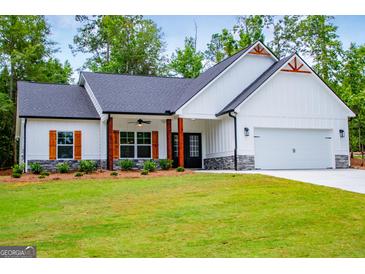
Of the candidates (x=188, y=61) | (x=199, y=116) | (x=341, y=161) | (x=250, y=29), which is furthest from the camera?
(x=188, y=61)

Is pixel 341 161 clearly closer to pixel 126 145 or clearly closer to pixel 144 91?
pixel 144 91

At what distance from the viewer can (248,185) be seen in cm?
1114

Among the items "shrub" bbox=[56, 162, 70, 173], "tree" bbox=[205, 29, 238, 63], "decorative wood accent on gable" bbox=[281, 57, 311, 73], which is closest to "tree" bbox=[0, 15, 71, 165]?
"shrub" bbox=[56, 162, 70, 173]

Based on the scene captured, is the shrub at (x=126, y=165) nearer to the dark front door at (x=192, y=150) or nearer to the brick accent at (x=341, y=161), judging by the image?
the dark front door at (x=192, y=150)

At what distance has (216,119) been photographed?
17578 millimetres

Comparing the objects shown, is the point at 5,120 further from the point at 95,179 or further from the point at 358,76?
the point at 358,76

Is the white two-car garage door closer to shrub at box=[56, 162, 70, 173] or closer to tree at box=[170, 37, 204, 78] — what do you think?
shrub at box=[56, 162, 70, 173]

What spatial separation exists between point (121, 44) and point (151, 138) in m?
13.0

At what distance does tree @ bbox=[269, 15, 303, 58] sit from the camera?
27.9 meters

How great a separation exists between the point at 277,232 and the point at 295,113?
11.0 m

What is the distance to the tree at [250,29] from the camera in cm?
2733

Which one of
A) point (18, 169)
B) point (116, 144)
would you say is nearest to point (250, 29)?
point (116, 144)
